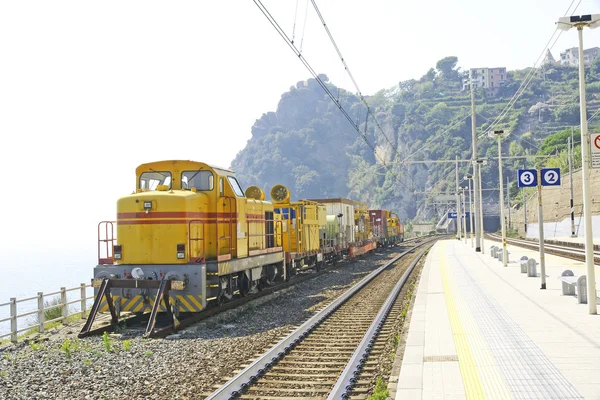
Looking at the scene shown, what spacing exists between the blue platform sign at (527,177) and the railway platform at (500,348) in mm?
2964

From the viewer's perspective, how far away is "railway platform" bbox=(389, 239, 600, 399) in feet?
20.4

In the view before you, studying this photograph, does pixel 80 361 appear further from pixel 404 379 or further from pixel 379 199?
pixel 379 199

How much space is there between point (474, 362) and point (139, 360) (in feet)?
16.1

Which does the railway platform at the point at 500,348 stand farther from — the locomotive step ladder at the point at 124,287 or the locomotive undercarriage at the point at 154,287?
the locomotive step ladder at the point at 124,287

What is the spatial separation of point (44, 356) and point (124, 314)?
4451mm

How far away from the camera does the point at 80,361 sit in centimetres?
877

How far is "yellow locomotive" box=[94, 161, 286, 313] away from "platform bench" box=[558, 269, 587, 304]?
25.0 ft

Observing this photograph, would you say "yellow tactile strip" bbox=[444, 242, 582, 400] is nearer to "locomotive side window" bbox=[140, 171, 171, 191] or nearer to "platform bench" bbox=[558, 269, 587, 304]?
"platform bench" bbox=[558, 269, 587, 304]

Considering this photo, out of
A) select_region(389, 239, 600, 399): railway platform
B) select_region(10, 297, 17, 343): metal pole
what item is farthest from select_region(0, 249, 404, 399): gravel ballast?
select_region(389, 239, 600, 399): railway platform

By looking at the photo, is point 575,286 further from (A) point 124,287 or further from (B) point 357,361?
(A) point 124,287

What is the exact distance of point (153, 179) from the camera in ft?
43.6

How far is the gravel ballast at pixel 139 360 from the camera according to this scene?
726cm

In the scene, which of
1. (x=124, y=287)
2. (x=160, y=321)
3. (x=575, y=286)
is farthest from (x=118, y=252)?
(x=575, y=286)

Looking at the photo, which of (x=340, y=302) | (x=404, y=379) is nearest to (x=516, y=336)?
(x=404, y=379)
